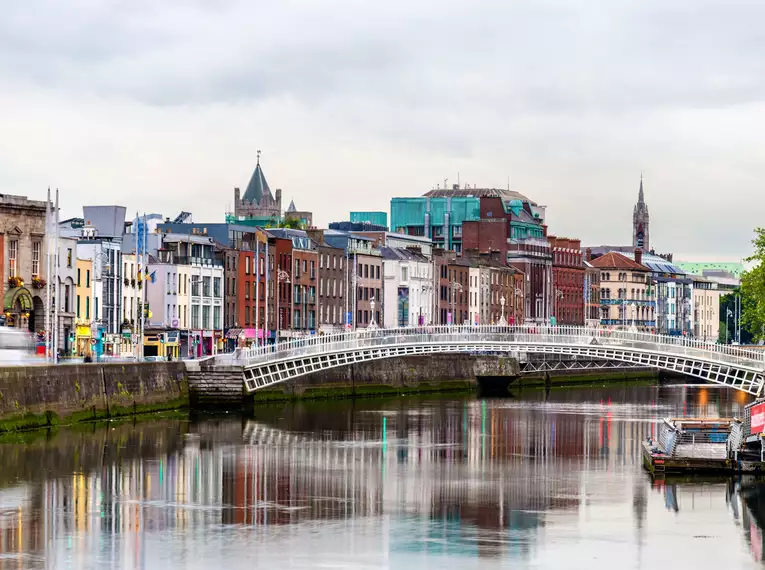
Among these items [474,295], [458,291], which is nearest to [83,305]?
[458,291]

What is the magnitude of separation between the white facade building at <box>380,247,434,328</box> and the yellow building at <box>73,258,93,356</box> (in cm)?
4451

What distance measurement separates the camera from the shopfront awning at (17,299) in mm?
83188

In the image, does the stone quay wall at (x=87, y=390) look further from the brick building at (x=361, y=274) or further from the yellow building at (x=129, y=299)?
the brick building at (x=361, y=274)

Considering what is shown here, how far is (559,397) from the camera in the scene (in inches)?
4218

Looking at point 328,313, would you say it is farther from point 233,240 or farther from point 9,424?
point 9,424

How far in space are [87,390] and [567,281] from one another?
122082mm

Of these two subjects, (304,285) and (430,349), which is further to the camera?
(304,285)

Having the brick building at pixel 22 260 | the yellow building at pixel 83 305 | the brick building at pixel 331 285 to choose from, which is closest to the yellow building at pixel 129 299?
the yellow building at pixel 83 305

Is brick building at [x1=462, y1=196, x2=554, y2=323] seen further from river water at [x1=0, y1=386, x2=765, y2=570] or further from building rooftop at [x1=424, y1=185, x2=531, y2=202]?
river water at [x1=0, y1=386, x2=765, y2=570]

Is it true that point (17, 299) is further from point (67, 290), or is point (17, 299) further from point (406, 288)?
point (406, 288)

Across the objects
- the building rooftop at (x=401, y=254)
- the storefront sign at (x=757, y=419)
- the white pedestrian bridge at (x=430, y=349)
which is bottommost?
the storefront sign at (x=757, y=419)

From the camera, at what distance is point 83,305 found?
97188mm

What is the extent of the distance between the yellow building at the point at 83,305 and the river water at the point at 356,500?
22.4 metres

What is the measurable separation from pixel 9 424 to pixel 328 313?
68.5 meters
